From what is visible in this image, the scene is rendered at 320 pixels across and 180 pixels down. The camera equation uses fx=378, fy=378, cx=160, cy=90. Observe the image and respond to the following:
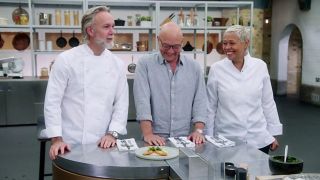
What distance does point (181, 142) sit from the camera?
205cm

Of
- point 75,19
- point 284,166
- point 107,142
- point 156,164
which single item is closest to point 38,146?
point 75,19

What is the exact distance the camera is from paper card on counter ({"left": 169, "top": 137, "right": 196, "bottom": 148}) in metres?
1.99

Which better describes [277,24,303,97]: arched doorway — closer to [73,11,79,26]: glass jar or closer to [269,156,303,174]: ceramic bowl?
[73,11,79,26]: glass jar

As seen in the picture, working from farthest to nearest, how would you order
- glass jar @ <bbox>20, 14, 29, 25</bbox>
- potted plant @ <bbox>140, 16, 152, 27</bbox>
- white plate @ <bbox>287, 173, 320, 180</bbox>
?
potted plant @ <bbox>140, 16, 152, 27</bbox> → glass jar @ <bbox>20, 14, 29, 25</bbox> → white plate @ <bbox>287, 173, 320, 180</bbox>

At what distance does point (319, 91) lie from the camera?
820 centimetres

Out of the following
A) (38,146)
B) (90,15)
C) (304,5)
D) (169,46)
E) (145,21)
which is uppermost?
(304,5)

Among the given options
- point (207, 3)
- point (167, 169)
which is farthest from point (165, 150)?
point (207, 3)

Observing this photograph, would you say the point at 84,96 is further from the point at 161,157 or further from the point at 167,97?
the point at 161,157

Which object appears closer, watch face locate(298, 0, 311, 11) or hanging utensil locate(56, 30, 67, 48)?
hanging utensil locate(56, 30, 67, 48)

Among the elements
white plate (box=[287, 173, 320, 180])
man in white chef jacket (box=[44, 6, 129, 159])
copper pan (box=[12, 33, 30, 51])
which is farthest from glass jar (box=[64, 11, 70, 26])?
white plate (box=[287, 173, 320, 180])

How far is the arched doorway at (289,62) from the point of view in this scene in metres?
9.72

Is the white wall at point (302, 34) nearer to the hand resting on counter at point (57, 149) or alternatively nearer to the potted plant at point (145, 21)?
the potted plant at point (145, 21)

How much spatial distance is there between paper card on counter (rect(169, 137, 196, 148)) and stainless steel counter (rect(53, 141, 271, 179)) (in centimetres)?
9

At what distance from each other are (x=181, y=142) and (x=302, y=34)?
7607 mm
